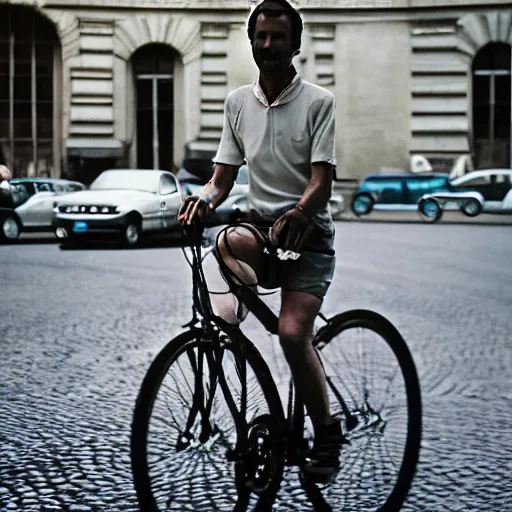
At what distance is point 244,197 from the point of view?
17.8 metres

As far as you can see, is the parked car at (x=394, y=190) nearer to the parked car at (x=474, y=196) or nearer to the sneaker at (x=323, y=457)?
the parked car at (x=474, y=196)

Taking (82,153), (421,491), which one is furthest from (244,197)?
(421,491)

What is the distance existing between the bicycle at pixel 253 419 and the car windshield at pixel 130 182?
13.4 m

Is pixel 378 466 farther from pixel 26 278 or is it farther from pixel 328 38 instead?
pixel 328 38

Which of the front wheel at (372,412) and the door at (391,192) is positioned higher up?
the door at (391,192)

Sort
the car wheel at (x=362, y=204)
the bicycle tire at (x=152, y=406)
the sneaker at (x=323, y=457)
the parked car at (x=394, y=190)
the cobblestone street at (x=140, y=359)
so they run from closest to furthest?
the bicycle tire at (x=152, y=406), the sneaker at (x=323, y=457), the cobblestone street at (x=140, y=359), the parked car at (x=394, y=190), the car wheel at (x=362, y=204)

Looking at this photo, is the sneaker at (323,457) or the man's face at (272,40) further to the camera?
the sneaker at (323,457)

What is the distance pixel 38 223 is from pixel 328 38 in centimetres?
1038

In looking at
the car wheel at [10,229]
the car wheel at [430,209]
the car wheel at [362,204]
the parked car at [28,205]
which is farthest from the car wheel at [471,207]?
the car wheel at [10,229]

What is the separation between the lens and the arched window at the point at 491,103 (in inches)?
1000

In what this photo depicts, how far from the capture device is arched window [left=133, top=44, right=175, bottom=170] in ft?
83.0

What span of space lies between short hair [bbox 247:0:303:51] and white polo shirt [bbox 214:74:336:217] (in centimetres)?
11

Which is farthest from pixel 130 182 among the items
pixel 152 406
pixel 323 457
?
pixel 152 406

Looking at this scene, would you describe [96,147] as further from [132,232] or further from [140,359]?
[140,359]
